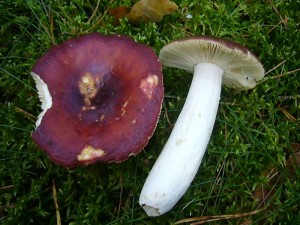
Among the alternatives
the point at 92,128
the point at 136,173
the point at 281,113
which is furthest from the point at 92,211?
the point at 281,113

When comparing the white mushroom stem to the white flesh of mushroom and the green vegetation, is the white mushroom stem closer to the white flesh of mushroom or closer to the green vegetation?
the green vegetation

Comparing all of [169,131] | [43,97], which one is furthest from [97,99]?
[169,131]

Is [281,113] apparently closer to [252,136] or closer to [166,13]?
[252,136]

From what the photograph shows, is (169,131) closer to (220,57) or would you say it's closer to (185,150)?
(185,150)

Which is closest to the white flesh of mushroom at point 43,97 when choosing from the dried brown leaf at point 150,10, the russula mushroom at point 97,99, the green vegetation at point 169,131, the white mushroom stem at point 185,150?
the russula mushroom at point 97,99

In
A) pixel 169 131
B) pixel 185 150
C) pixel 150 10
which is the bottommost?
pixel 169 131

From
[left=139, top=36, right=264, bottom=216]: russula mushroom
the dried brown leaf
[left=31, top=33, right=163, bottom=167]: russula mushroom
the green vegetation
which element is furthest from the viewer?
the dried brown leaf

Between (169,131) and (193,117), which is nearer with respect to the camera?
(193,117)

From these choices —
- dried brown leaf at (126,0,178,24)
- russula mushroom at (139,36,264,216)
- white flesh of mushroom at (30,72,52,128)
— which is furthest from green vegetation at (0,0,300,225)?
white flesh of mushroom at (30,72,52,128)
